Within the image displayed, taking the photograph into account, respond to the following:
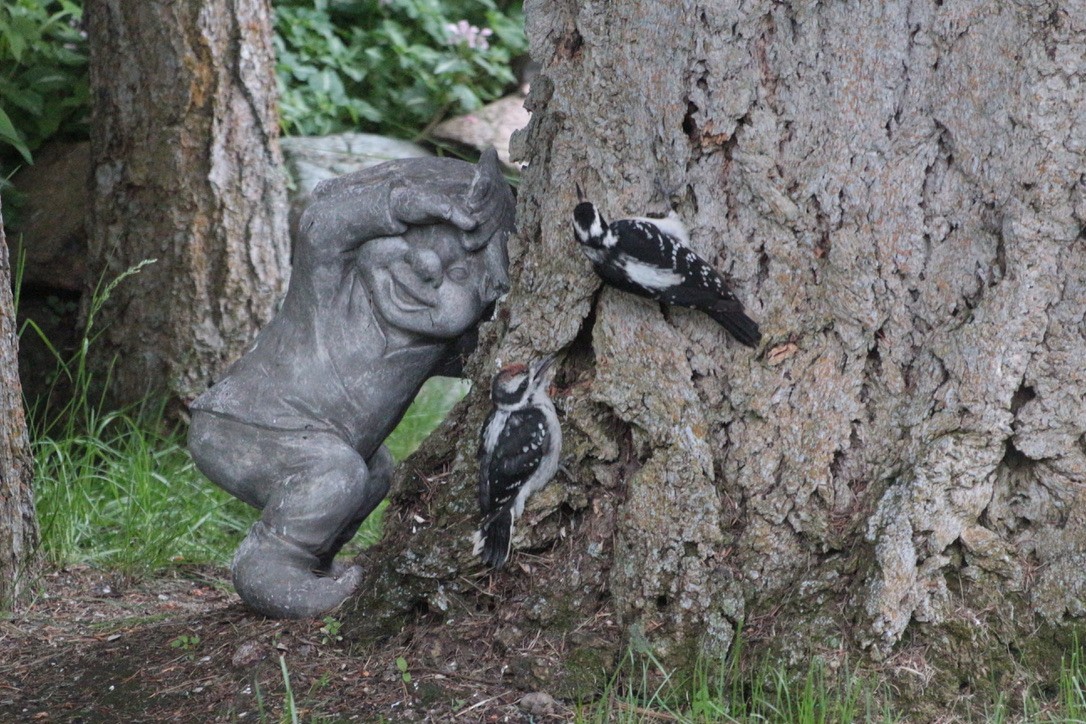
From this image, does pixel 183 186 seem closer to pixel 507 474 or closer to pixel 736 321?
pixel 507 474

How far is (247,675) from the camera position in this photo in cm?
357

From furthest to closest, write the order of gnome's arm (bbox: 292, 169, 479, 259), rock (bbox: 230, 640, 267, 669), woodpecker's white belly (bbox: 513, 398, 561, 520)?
gnome's arm (bbox: 292, 169, 479, 259) < rock (bbox: 230, 640, 267, 669) < woodpecker's white belly (bbox: 513, 398, 561, 520)

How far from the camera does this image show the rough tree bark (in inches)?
127

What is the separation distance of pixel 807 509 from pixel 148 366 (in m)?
4.56

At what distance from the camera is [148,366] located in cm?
689

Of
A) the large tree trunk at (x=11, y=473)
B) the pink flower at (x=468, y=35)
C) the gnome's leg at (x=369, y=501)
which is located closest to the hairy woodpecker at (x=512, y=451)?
the gnome's leg at (x=369, y=501)

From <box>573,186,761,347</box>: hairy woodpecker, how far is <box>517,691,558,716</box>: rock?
1084mm

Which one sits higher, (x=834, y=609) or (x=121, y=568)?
(x=834, y=609)

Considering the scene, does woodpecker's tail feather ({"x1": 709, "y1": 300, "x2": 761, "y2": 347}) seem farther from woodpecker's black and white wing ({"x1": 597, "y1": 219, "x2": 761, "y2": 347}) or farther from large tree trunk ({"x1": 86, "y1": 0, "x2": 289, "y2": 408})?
large tree trunk ({"x1": 86, "y1": 0, "x2": 289, "y2": 408})

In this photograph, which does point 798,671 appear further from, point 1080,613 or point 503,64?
point 503,64

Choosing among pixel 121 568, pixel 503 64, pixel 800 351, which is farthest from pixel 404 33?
pixel 800 351

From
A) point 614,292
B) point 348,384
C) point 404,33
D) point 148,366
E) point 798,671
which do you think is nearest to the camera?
point 798,671

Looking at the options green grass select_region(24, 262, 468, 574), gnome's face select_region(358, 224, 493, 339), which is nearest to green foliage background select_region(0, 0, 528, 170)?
green grass select_region(24, 262, 468, 574)

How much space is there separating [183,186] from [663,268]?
421cm
